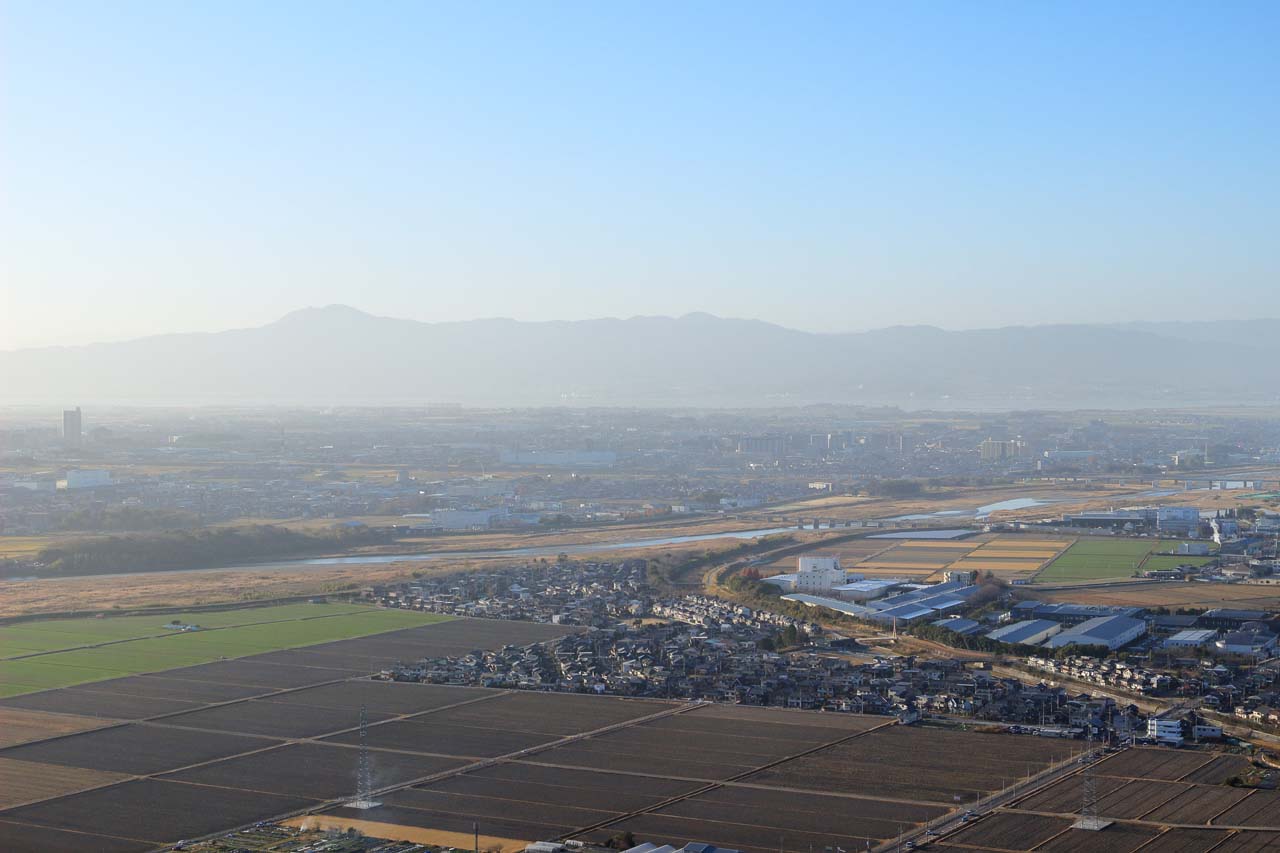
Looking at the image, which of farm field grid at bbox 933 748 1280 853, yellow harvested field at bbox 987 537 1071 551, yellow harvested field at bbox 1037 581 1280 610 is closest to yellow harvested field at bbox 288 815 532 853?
farm field grid at bbox 933 748 1280 853

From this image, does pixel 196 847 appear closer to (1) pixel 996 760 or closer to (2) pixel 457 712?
(2) pixel 457 712

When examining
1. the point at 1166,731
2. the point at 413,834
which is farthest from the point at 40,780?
the point at 1166,731

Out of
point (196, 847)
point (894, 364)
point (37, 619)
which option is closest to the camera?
point (196, 847)

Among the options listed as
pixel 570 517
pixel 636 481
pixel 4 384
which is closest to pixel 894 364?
pixel 4 384

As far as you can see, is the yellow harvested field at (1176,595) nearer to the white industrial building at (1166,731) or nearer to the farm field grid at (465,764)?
the white industrial building at (1166,731)

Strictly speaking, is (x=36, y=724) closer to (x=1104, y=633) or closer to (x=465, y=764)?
(x=465, y=764)

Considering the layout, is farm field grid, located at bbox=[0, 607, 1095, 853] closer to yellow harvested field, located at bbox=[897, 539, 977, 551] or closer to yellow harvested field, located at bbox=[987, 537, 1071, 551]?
yellow harvested field, located at bbox=[897, 539, 977, 551]
